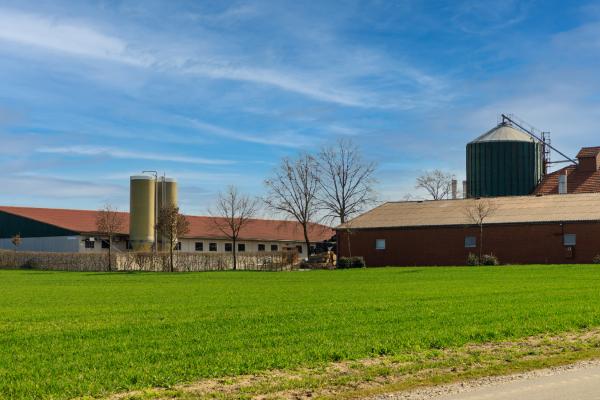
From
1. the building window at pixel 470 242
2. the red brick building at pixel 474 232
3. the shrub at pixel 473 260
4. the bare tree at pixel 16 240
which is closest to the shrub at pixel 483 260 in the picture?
the shrub at pixel 473 260

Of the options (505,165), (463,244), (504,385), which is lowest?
A: (504,385)

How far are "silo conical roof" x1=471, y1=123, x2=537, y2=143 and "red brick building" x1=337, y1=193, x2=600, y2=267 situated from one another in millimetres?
12376

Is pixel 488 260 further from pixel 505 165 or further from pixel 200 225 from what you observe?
pixel 200 225

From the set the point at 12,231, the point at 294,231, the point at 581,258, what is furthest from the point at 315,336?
the point at 294,231

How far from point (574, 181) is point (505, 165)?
6651mm

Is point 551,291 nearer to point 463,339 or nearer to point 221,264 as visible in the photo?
point 463,339

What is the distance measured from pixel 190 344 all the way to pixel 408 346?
361 cm

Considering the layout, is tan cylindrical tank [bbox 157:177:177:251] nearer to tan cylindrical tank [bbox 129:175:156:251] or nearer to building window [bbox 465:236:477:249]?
tan cylindrical tank [bbox 129:175:156:251]

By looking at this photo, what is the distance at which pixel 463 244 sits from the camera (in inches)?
2265

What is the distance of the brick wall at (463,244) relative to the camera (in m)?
52.2

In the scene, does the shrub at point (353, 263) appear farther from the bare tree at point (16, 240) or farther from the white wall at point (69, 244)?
the bare tree at point (16, 240)

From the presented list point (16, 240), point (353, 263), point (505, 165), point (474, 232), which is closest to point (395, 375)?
point (474, 232)

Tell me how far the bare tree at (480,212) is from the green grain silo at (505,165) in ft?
40.4

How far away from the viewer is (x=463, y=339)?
511 inches
